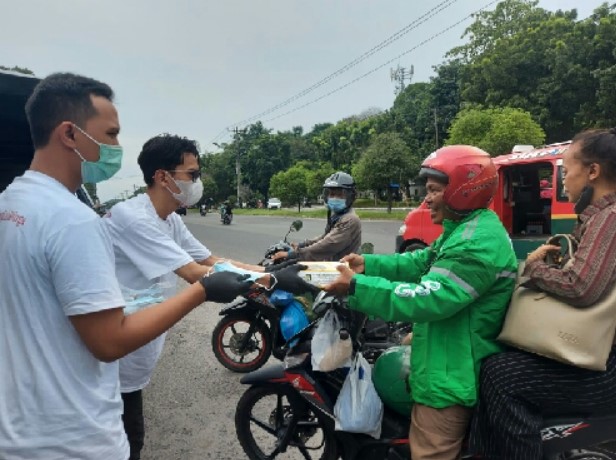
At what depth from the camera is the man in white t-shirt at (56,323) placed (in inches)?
46.1

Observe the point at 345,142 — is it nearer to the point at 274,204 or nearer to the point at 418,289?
the point at 274,204

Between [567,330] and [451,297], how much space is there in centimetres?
38

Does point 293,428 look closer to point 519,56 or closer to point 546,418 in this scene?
point 546,418

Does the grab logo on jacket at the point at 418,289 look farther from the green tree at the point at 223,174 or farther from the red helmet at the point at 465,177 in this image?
the green tree at the point at 223,174

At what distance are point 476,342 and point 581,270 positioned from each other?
44 centimetres

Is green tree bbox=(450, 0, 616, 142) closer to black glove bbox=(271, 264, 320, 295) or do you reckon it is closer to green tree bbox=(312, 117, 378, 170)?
green tree bbox=(312, 117, 378, 170)

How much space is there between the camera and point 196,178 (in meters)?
2.49

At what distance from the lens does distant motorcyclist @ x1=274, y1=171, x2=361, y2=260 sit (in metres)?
4.34

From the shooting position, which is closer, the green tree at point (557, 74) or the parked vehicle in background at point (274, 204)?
the green tree at point (557, 74)

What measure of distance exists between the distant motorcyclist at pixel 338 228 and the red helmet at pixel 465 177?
2343 mm

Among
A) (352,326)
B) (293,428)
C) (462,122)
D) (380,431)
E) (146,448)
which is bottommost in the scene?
(146,448)

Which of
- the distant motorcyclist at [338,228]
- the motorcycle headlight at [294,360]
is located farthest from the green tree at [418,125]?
the motorcycle headlight at [294,360]

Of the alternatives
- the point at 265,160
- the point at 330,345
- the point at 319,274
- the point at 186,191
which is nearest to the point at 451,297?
the point at 319,274

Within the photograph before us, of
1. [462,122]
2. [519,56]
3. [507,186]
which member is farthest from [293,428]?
[519,56]
